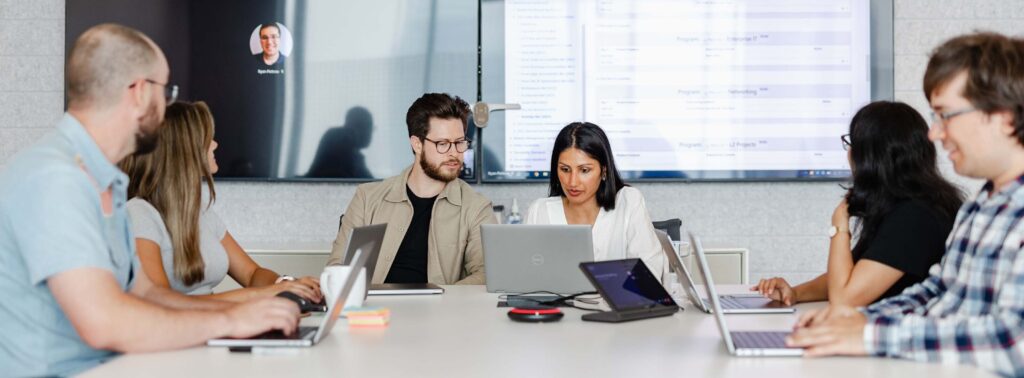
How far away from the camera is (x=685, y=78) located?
4.17 meters

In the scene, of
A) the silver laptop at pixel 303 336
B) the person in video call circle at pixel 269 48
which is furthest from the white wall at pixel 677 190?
the silver laptop at pixel 303 336

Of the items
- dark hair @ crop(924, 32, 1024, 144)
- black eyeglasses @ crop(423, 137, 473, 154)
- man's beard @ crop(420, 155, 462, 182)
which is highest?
dark hair @ crop(924, 32, 1024, 144)

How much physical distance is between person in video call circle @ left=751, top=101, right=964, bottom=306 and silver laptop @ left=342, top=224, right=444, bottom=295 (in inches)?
37.3

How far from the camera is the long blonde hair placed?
248 centimetres

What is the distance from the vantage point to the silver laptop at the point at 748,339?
1720 millimetres

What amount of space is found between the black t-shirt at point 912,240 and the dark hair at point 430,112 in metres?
1.75

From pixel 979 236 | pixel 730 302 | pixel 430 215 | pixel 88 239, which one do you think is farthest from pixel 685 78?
pixel 88 239

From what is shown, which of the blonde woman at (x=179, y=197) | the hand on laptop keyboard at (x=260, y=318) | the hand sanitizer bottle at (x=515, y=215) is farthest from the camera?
the hand sanitizer bottle at (x=515, y=215)

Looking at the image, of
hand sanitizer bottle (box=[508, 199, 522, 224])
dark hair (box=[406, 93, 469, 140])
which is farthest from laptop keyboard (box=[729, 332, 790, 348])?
hand sanitizer bottle (box=[508, 199, 522, 224])

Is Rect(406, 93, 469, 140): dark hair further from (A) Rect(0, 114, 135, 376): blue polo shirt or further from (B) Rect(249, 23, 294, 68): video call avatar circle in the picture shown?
(A) Rect(0, 114, 135, 376): blue polo shirt

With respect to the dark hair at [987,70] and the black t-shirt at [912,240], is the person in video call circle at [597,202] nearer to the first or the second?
the black t-shirt at [912,240]

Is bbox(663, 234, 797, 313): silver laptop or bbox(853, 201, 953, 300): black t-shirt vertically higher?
bbox(853, 201, 953, 300): black t-shirt

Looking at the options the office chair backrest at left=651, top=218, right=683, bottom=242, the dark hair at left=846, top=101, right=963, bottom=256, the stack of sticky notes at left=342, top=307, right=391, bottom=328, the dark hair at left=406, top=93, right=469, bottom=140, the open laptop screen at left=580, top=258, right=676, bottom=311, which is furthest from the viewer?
the office chair backrest at left=651, top=218, right=683, bottom=242

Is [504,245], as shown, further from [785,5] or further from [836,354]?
[785,5]
